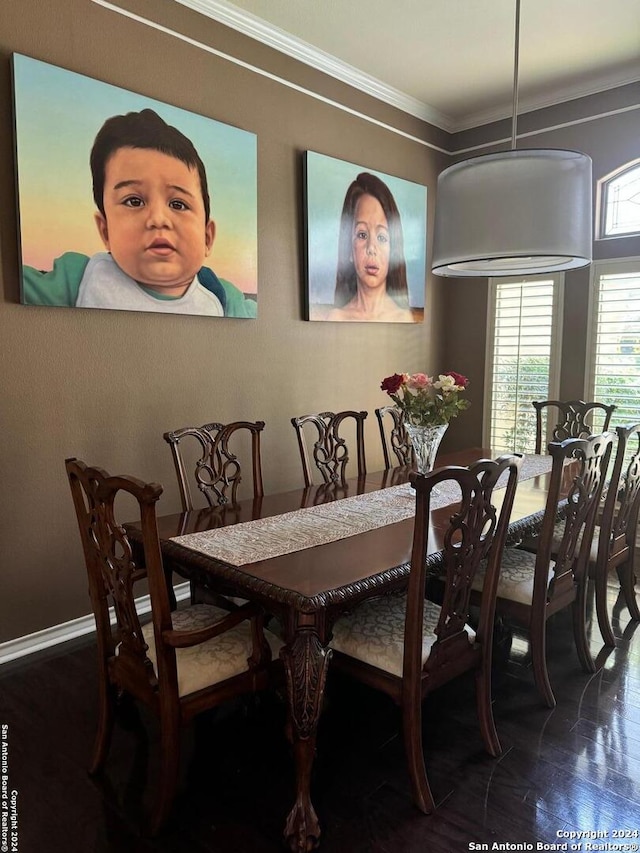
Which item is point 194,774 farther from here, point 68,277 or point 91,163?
point 91,163

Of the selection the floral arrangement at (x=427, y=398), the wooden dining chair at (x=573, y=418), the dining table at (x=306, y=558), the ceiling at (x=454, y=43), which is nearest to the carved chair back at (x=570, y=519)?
the dining table at (x=306, y=558)

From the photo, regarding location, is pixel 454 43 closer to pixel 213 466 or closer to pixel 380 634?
pixel 213 466

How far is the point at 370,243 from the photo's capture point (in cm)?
443

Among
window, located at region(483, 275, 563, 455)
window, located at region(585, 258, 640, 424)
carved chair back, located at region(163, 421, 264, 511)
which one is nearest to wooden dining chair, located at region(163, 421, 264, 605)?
carved chair back, located at region(163, 421, 264, 511)

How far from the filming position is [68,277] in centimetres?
286

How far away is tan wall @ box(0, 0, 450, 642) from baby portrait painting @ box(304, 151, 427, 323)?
4.2 inches

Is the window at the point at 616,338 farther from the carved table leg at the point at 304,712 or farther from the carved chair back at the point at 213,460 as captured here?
the carved table leg at the point at 304,712

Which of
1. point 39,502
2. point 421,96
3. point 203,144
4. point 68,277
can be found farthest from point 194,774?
point 421,96

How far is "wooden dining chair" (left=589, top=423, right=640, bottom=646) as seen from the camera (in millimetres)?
2801

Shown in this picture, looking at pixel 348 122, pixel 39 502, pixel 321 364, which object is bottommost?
pixel 39 502

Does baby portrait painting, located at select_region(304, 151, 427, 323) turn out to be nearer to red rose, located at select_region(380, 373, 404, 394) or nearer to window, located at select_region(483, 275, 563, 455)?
Result: window, located at select_region(483, 275, 563, 455)

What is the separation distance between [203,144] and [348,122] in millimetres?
1347

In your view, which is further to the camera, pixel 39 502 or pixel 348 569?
pixel 39 502

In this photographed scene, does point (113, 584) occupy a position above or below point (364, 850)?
above
